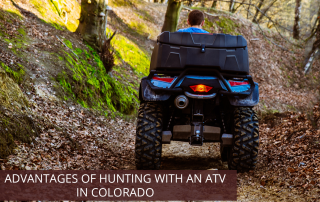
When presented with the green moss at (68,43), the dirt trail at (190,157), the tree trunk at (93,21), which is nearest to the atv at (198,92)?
the dirt trail at (190,157)

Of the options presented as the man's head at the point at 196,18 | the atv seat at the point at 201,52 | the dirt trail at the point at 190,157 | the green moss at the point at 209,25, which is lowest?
the dirt trail at the point at 190,157

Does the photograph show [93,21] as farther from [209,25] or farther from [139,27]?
[209,25]

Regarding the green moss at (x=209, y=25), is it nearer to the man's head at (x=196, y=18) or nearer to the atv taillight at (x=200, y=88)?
the man's head at (x=196, y=18)

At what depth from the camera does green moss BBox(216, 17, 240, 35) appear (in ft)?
74.0

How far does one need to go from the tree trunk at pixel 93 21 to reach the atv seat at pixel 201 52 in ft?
20.6

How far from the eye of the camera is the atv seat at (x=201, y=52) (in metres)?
4.48

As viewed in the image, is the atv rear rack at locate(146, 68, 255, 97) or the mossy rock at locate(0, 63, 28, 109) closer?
the atv rear rack at locate(146, 68, 255, 97)

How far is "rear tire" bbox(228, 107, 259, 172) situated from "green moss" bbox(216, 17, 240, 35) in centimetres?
1852

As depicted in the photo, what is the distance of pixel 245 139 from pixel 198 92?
1.07m

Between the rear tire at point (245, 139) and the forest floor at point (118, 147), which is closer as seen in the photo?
the forest floor at point (118, 147)

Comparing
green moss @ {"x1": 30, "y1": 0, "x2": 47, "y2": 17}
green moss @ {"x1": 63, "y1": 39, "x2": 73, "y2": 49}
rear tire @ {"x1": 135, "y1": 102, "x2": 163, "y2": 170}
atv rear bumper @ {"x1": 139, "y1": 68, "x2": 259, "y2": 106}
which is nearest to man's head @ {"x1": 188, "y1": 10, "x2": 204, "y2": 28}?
atv rear bumper @ {"x1": 139, "y1": 68, "x2": 259, "y2": 106}

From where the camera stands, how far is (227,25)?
75.5 ft

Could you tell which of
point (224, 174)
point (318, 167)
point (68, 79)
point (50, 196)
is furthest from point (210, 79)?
point (68, 79)

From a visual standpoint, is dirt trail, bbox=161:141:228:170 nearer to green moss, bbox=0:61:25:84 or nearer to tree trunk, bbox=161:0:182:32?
green moss, bbox=0:61:25:84
